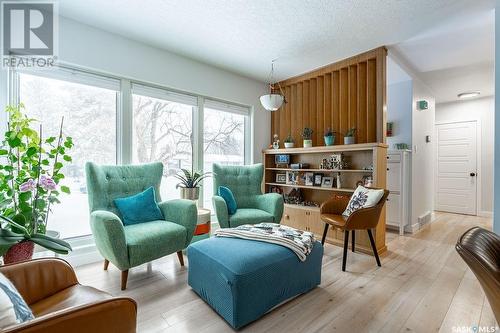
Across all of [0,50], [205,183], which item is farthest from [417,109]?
[0,50]

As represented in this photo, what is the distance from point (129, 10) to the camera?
2.24 metres

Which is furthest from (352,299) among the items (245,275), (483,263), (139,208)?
(139,208)

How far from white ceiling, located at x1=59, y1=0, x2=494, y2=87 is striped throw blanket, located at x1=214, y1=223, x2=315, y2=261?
2.00 m

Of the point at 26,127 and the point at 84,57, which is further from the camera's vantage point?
the point at 84,57

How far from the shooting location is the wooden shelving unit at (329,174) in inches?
111

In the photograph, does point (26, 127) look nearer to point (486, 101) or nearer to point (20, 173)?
point (20, 173)

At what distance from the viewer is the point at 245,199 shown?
3270mm

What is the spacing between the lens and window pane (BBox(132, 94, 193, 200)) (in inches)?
118

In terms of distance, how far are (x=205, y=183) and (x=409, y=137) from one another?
3231 mm

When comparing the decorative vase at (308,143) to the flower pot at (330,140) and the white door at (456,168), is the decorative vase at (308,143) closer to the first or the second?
the flower pot at (330,140)

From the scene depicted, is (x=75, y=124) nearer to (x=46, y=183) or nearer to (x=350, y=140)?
(x=46, y=183)

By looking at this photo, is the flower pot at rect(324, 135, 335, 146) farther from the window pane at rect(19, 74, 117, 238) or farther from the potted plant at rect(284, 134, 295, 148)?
the window pane at rect(19, 74, 117, 238)

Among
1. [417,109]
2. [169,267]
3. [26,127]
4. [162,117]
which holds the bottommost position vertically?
[169,267]

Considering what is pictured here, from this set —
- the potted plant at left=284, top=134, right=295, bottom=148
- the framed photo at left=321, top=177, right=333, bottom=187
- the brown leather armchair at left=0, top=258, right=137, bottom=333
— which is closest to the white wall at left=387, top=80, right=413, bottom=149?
the framed photo at left=321, top=177, right=333, bottom=187
